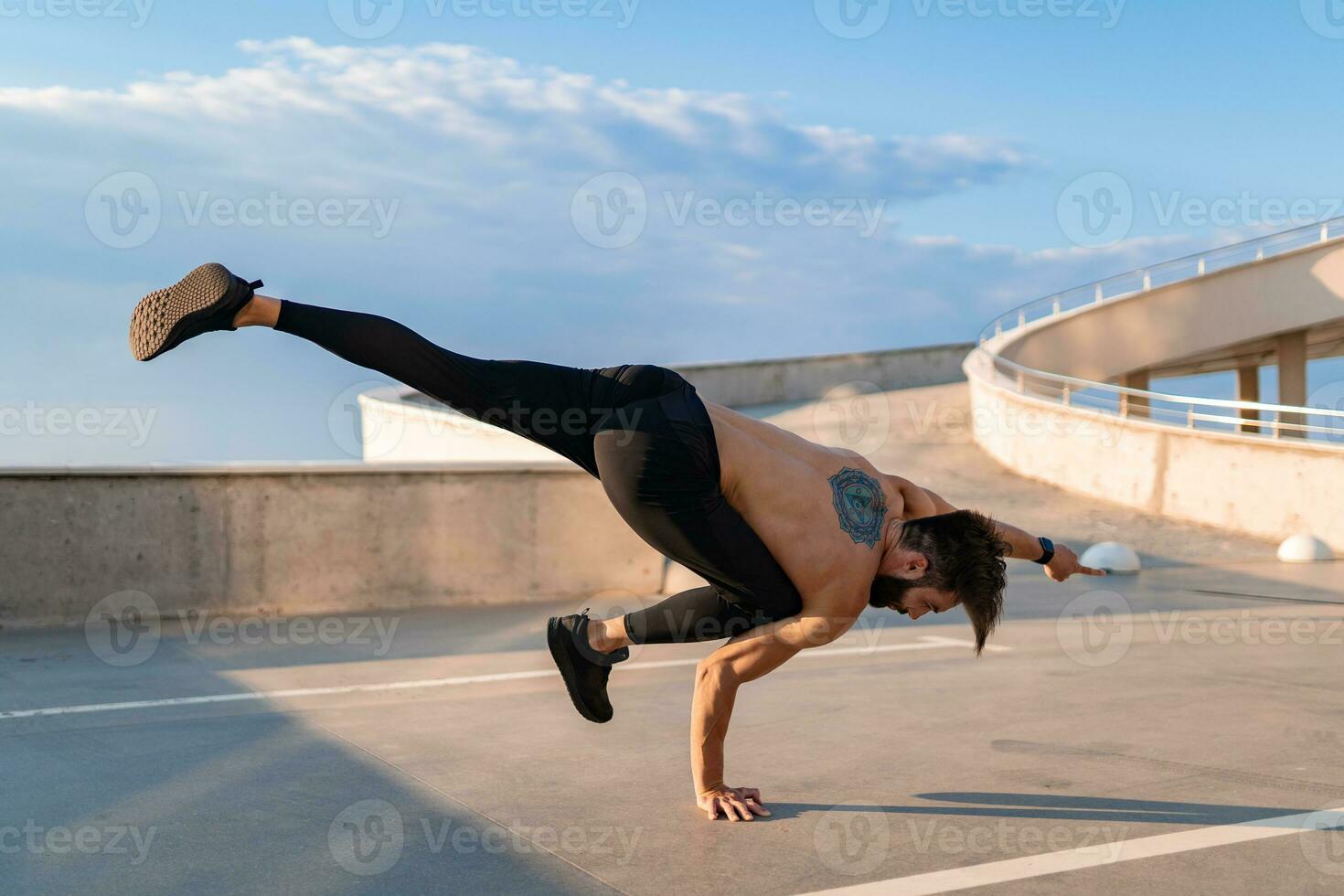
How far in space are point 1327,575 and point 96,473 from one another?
485 inches

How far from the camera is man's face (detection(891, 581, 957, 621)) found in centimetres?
404

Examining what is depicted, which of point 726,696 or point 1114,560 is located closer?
point 726,696

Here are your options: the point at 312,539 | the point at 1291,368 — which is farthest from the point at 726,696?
the point at 1291,368

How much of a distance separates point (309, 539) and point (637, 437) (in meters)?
6.75

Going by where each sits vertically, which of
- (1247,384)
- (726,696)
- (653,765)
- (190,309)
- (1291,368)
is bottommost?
(653,765)

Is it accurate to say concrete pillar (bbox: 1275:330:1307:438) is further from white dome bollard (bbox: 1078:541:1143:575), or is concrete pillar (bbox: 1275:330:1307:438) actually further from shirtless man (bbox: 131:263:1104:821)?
shirtless man (bbox: 131:263:1104:821)

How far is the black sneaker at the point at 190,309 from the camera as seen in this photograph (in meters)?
4.20

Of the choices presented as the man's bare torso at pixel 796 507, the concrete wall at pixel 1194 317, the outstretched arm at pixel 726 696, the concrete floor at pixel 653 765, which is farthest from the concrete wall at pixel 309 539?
the concrete wall at pixel 1194 317

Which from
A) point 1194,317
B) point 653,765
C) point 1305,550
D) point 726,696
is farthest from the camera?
point 1194,317

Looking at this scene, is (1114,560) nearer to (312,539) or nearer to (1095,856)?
(312,539)

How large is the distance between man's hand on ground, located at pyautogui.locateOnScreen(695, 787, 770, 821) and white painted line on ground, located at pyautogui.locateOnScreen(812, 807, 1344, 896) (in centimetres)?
76

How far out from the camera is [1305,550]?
48.6 ft

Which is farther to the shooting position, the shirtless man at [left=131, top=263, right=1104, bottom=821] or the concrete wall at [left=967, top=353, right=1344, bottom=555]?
the concrete wall at [left=967, top=353, right=1344, bottom=555]

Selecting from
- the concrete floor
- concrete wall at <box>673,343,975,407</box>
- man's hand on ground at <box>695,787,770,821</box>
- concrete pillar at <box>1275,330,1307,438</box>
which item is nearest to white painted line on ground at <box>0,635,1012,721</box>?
the concrete floor
